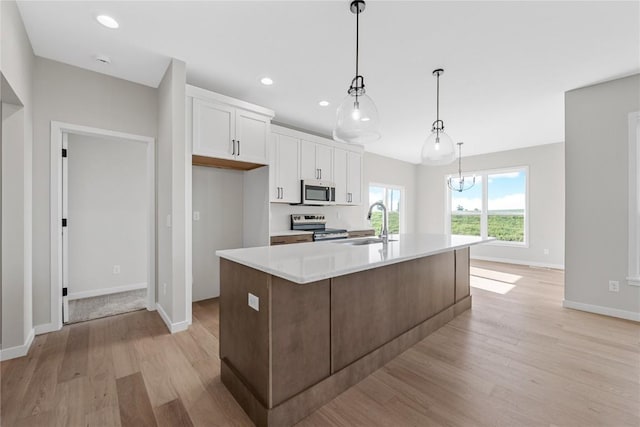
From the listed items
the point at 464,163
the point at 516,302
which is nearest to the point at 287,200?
the point at 516,302

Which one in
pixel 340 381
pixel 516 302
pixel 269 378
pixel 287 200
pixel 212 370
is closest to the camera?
pixel 269 378

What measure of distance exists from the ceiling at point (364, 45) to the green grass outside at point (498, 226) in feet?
10.7

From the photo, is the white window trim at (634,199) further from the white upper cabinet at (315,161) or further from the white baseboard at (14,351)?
the white baseboard at (14,351)

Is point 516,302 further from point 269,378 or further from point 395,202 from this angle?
point 395,202

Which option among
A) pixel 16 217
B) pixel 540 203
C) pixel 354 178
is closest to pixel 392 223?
pixel 354 178

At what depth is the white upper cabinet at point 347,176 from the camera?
4961 mm

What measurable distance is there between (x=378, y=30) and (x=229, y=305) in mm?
2409

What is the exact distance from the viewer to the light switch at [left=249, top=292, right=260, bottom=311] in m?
1.58

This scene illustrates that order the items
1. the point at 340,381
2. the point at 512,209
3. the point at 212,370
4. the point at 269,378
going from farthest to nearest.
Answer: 1. the point at 512,209
2. the point at 212,370
3. the point at 340,381
4. the point at 269,378

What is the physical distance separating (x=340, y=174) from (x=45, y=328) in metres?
4.22

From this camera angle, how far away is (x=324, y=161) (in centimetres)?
471

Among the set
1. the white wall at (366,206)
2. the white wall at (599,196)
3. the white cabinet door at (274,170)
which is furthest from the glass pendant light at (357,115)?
the white wall at (599,196)

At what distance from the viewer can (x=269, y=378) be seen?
4.91ft

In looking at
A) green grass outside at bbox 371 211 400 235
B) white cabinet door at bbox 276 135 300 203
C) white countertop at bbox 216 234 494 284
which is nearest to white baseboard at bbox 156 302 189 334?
white countertop at bbox 216 234 494 284
